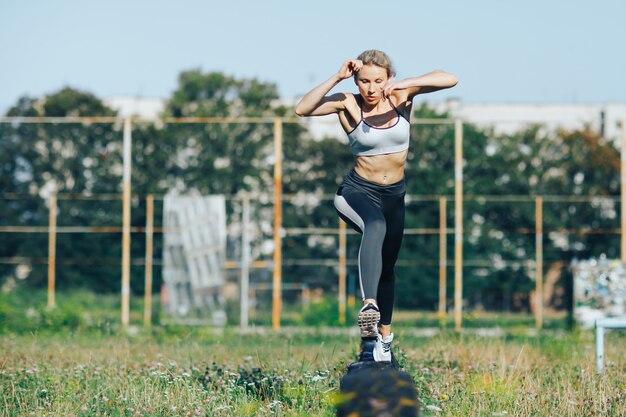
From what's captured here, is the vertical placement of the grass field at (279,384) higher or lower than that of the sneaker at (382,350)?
lower

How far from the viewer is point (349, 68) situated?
5.49 metres

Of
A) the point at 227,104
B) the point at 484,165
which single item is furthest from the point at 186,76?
the point at 484,165

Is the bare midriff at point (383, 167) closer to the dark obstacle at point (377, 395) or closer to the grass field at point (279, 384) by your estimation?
the grass field at point (279, 384)

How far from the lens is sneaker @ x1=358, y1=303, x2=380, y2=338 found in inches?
198

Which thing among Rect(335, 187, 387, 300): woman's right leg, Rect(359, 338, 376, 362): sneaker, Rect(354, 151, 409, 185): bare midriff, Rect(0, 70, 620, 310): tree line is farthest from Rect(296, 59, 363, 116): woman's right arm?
Rect(0, 70, 620, 310): tree line

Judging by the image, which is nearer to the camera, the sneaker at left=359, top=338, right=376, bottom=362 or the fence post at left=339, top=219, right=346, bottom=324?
the sneaker at left=359, top=338, right=376, bottom=362

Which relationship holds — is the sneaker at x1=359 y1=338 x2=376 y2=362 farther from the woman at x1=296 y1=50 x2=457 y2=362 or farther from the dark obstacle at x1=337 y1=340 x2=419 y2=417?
the dark obstacle at x1=337 y1=340 x2=419 y2=417

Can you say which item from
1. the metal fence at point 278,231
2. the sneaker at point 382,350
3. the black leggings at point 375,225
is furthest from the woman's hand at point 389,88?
the metal fence at point 278,231

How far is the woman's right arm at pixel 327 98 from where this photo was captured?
18.0ft

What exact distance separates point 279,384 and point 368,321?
115cm

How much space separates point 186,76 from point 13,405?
92.2 feet

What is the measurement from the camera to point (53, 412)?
5.30m

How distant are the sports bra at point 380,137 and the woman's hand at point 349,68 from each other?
0.97ft

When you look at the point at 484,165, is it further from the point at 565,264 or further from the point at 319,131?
the point at 319,131
